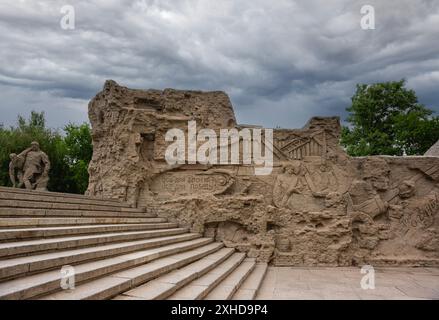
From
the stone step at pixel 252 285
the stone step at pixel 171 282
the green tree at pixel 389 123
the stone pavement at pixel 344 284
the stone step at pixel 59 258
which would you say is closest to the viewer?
the stone step at pixel 59 258

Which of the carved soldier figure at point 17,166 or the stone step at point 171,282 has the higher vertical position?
the carved soldier figure at point 17,166

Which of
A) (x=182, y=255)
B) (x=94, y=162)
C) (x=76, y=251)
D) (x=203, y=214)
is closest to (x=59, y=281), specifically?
(x=76, y=251)

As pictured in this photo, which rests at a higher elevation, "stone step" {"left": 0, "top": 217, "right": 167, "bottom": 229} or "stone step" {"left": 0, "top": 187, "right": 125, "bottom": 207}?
"stone step" {"left": 0, "top": 187, "right": 125, "bottom": 207}

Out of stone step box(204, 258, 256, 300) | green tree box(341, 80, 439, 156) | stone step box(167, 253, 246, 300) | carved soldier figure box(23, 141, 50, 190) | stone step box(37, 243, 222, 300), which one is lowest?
stone step box(204, 258, 256, 300)

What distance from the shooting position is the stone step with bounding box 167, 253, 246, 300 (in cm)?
501

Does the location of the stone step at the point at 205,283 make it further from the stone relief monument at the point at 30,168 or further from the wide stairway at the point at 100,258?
the stone relief monument at the point at 30,168

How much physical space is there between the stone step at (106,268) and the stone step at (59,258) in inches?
3.2

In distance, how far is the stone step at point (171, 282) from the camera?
4.46m

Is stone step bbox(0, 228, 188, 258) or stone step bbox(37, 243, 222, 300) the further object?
stone step bbox(0, 228, 188, 258)

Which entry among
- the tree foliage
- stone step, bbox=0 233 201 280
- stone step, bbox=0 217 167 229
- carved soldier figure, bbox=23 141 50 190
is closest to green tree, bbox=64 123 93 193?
the tree foliage

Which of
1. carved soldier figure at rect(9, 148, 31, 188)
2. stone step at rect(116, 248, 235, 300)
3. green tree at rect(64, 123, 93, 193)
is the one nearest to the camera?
stone step at rect(116, 248, 235, 300)

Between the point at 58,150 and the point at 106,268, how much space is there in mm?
20514
